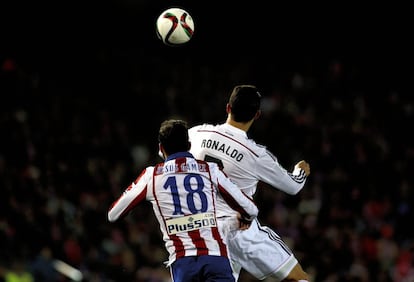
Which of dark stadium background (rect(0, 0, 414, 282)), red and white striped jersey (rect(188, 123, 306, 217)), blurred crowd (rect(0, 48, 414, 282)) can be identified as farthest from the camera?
dark stadium background (rect(0, 0, 414, 282))

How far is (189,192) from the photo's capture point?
650 cm

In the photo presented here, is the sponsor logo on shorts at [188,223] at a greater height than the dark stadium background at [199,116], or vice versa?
the dark stadium background at [199,116]

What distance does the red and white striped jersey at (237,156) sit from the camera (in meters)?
7.25

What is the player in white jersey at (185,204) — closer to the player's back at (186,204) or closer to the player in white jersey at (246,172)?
the player's back at (186,204)

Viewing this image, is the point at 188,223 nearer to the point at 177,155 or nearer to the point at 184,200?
the point at 184,200

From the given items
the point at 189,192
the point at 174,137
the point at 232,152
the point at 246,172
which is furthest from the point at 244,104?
the point at 189,192

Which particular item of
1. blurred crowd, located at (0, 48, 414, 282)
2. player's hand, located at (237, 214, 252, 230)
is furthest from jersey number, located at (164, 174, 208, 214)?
blurred crowd, located at (0, 48, 414, 282)

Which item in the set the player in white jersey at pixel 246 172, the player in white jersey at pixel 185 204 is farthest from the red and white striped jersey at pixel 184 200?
the player in white jersey at pixel 246 172

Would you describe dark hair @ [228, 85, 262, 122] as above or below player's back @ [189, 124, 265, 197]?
above

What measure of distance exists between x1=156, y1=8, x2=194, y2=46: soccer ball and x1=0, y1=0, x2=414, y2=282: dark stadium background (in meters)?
4.15

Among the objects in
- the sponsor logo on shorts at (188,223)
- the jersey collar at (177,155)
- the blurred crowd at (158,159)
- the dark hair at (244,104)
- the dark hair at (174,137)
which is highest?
the blurred crowd at (158,159)

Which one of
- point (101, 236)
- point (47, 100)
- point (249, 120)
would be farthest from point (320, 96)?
point (249, 120)

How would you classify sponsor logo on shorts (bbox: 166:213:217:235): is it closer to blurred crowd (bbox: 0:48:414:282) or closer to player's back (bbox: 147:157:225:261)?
player's back (bbox: 147:157:225:261)

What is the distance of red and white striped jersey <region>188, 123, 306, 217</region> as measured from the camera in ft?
23.8
